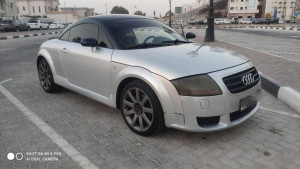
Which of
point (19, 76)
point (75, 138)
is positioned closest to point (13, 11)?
point (19, 76)

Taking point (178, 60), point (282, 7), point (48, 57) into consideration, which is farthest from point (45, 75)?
point (282, 7)

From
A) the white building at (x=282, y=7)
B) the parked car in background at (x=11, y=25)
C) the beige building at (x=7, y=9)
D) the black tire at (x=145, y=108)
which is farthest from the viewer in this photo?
the white building at (x=282, y=7)

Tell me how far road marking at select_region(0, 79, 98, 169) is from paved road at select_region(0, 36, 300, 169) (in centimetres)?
1

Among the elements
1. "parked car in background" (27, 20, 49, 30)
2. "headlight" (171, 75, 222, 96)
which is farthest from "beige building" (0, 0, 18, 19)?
"headlight" (171, 75, 222, 96)

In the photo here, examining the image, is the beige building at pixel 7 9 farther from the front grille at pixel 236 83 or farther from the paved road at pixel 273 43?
the front grille at pixel 236 83

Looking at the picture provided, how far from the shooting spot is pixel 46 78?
5.11 m

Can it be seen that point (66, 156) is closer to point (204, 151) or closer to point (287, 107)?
point (204, 151)

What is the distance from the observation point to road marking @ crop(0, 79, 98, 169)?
274cm

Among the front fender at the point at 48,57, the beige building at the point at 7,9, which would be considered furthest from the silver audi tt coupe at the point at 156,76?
the beige building at the point at 7,9

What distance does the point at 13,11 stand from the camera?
66.7 m

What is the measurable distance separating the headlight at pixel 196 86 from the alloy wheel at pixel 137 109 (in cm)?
46

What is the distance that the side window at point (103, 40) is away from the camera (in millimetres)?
3662

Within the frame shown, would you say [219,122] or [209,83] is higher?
[209,83]

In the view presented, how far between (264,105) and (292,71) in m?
2.59
